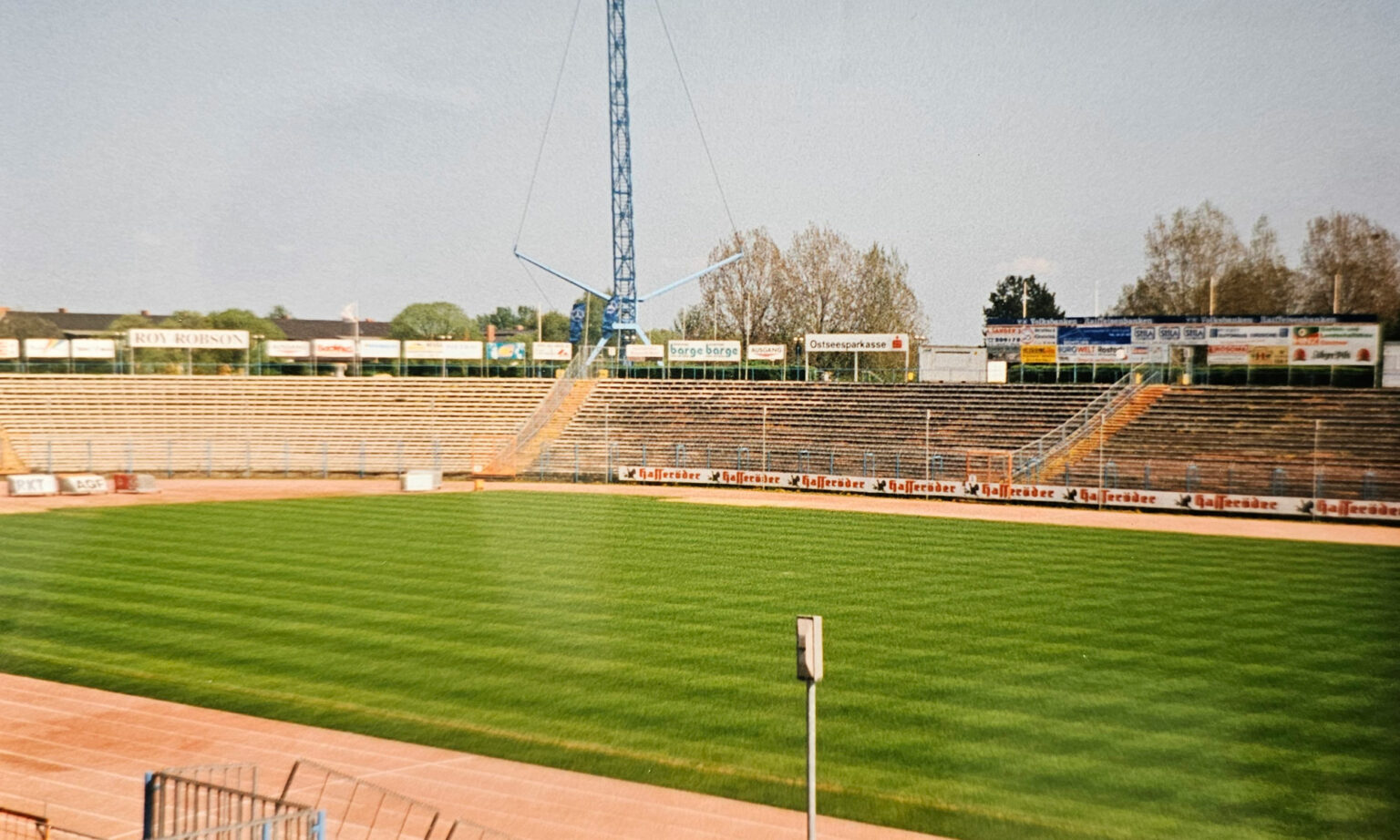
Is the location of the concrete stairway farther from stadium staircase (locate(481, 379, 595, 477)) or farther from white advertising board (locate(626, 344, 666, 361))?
white advertising board (locate(626, 344, 666, 361))

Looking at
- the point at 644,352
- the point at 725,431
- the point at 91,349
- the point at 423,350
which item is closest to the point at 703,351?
the point at 644,352

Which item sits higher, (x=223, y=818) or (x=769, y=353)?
(x=769, y=353)

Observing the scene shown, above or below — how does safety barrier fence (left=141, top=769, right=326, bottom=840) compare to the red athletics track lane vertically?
above

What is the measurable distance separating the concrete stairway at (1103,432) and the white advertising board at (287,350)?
38.3 meters

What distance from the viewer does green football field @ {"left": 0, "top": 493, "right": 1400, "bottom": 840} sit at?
35.1 ft

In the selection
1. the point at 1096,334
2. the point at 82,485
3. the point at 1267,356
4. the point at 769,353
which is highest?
the point at 1096,334

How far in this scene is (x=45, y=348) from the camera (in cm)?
5438

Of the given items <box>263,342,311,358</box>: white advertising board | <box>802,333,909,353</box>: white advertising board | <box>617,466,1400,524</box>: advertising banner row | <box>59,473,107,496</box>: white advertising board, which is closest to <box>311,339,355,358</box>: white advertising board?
<box>263,342,311,358</box>: white advertising board

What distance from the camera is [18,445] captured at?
154ft

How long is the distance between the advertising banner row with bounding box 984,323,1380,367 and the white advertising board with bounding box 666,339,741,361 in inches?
494

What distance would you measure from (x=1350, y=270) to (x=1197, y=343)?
593 inches

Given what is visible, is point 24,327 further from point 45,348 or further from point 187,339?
point 187,339

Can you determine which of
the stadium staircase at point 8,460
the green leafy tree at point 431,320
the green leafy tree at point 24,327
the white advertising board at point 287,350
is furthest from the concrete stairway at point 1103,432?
the green leafy tree at point 431,320

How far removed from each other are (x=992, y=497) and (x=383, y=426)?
1087 inches
